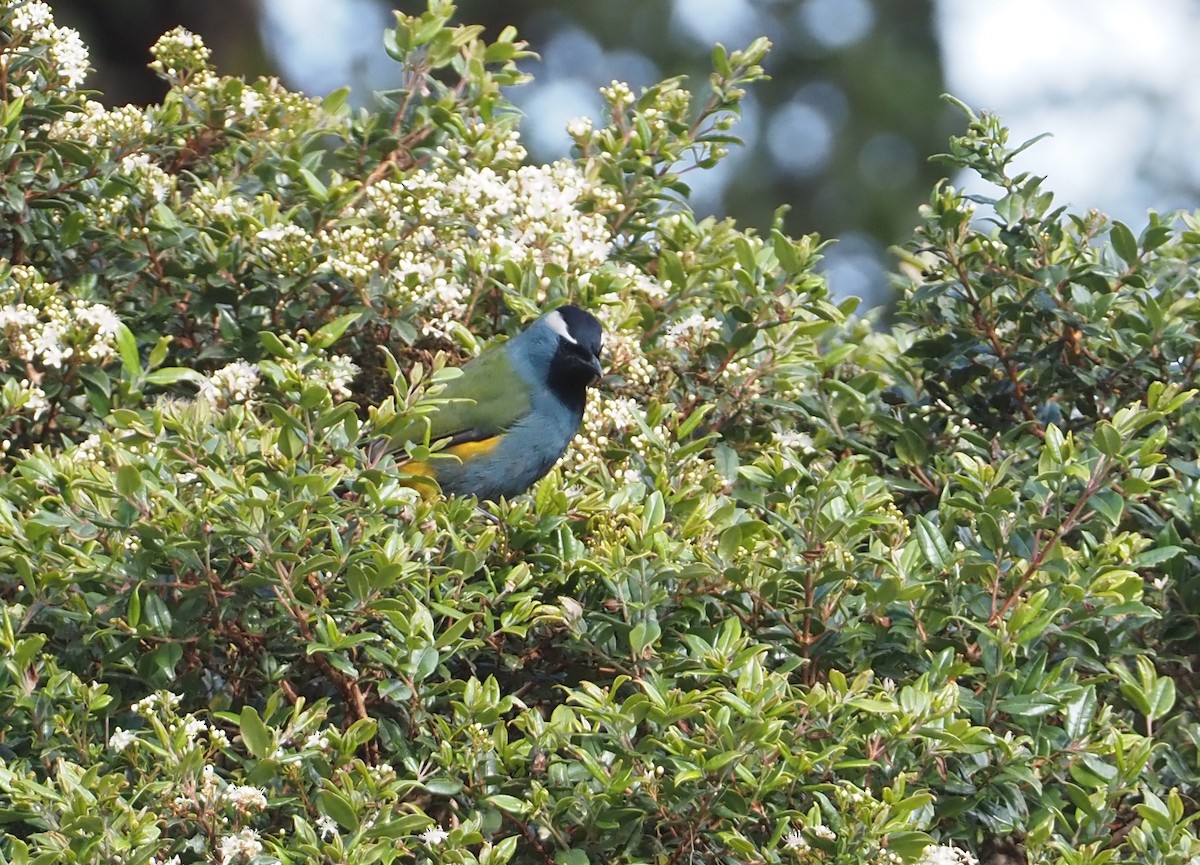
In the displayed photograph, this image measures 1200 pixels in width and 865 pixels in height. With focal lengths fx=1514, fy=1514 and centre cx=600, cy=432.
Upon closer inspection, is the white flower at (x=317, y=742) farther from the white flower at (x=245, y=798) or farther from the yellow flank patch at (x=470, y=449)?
the yellow flank patch at (x=470, y=449)

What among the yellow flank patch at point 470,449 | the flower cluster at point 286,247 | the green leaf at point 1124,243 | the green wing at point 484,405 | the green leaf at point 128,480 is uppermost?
the green leaf at point 1124,243

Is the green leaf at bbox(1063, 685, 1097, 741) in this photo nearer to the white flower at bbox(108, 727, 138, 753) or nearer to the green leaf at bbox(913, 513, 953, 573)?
the green leaf at bbox(913, 513, 953, 573)

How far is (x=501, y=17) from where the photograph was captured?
13164mm

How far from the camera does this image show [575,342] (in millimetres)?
4168

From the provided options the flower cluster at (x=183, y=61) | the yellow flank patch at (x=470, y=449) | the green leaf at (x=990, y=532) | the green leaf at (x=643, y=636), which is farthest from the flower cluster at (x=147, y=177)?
the green leaf at (x=990, y=532)

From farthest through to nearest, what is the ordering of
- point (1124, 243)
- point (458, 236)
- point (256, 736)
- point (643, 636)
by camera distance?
point (458, 236), point (1124, 243), point (643, 636), point (256, 736)

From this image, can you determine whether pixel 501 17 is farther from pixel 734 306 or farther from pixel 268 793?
pixel 268 793

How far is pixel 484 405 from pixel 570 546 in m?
1.34

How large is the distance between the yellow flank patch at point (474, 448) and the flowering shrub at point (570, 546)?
0.31m

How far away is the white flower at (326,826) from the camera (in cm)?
264

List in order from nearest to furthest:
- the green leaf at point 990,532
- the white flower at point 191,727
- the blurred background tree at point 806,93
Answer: the white flower at point 191,727 < the green leaf at point 990,532 < the blurred background tree at point 806,93

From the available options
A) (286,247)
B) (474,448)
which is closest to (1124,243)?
(474,448)

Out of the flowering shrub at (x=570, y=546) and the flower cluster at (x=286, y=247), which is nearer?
the flowering shrub at (x=570, y=546)

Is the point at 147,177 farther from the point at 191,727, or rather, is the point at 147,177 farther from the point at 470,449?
the point at 191,727
